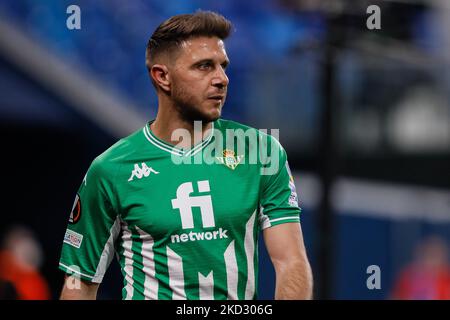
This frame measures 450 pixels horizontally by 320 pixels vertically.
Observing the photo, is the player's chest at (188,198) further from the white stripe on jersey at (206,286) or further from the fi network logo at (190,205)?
→ the white stripe on jersey at (206,286)

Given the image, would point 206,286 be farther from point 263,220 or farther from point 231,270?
point 263,220

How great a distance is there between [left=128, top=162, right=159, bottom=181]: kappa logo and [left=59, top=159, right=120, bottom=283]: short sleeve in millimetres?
104

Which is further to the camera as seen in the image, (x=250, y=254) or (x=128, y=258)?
(x=128, y=258)

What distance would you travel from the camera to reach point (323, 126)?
27.9 ft

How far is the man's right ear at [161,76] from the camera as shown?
462cm

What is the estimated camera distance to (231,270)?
14.5ft

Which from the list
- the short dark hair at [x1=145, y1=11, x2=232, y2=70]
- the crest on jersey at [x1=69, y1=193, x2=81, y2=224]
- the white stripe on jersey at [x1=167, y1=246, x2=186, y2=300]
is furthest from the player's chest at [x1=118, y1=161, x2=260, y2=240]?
the short dark hair at [x1=145, y1=11, x2=232, y2=70]

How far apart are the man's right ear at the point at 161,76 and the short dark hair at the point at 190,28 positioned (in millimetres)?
86

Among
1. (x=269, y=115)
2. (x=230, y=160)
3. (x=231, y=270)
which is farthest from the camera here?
(x=269, y=115)

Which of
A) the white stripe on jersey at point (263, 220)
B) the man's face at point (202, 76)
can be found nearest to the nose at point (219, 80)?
the man's face at point (202, 76)

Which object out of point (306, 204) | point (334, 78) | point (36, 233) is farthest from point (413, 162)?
point (36, 233)

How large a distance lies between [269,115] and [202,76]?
7394 mm

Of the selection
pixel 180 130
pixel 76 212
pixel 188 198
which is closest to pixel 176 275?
pixel 188 198

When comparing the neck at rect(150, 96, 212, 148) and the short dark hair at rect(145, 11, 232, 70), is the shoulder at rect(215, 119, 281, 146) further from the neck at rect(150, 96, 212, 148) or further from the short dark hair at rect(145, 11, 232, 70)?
the short dark hair at rect(145, 11, 232, 70)
